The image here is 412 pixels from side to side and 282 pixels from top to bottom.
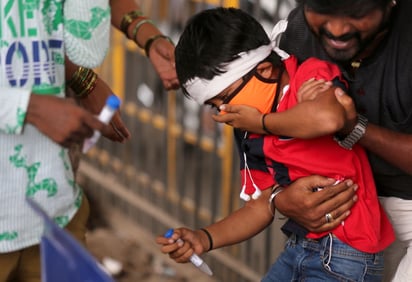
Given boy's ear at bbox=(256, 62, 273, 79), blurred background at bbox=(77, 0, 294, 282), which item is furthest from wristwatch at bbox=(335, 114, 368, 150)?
blurred background at bbox=(77, 0, 294, 282)

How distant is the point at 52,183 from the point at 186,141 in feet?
9.27

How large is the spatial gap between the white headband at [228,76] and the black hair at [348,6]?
0.69 ft

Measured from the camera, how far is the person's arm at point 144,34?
2.82 meters

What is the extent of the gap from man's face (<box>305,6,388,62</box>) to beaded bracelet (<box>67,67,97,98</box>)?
2.24 ft

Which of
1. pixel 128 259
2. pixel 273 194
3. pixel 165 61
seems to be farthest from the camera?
pixel 128 259

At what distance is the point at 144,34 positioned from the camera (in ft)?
9.45

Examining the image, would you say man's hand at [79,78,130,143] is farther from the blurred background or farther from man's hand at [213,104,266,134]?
the blurred background

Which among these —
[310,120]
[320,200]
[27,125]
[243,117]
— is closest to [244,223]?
[320,200]

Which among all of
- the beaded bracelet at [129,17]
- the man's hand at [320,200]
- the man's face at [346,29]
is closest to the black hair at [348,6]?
the man's face at [346,29]

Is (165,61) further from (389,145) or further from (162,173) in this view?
(162,173)

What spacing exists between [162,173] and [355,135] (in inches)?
120

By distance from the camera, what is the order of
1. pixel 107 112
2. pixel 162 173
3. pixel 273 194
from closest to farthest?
pixel 107 112 < pixel 273 194 < pixel 162 173

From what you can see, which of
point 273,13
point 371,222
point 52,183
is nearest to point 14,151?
Answer: point 52,183

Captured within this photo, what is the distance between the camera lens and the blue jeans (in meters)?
2.33
